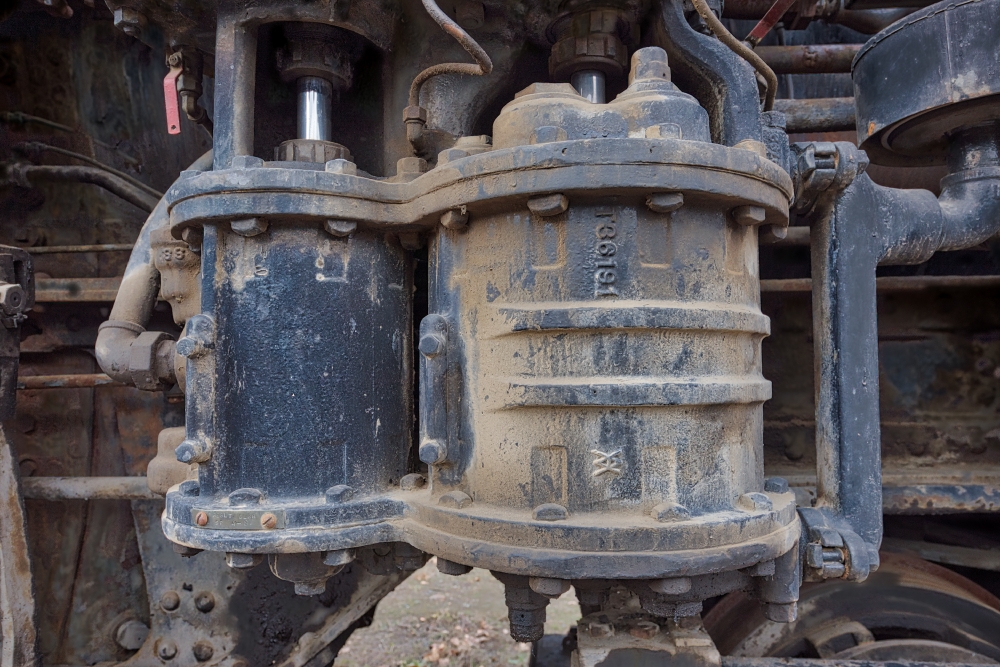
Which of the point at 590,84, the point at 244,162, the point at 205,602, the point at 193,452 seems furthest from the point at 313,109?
the point at 205,602

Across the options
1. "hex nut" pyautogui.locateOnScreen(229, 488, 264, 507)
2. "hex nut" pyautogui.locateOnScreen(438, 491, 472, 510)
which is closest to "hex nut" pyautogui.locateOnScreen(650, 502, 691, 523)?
"hex nut" pyautogui.locateOnScreen(438, 491, 472, 510)

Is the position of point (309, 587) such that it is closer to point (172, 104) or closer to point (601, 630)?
point (601, 630)

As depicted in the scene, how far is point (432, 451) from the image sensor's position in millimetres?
1458

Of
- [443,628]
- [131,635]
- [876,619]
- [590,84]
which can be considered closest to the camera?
[590,84]

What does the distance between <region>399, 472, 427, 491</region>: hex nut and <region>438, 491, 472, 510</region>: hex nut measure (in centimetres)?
19

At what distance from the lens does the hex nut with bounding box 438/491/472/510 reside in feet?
4.82

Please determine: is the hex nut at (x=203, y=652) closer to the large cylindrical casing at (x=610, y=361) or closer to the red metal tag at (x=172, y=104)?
the large cylindrical casing at (x=610, y=361)

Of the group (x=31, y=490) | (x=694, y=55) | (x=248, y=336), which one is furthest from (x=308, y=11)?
(x=31, y=490)

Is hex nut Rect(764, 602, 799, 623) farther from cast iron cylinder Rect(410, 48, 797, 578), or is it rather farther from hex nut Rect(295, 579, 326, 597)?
hex nut Rect(295, 579, 326, 597)

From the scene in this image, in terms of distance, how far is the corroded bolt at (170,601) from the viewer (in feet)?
8.38

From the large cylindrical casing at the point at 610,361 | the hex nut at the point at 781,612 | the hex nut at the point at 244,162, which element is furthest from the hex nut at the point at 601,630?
the hex nut at the point at 244,162

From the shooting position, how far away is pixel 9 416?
2.32 meters

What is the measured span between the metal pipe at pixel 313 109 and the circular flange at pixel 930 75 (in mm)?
1663

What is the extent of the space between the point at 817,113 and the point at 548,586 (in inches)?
79.6
